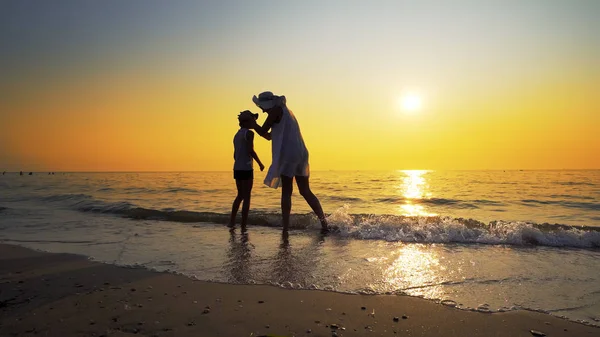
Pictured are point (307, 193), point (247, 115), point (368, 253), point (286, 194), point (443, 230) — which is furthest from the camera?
point (247, 115)

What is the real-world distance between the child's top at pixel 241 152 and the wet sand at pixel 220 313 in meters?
3.43

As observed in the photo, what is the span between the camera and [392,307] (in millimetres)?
2434

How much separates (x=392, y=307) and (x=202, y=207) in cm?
816

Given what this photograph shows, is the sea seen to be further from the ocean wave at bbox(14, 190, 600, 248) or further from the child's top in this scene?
the child's top

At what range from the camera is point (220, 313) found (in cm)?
229

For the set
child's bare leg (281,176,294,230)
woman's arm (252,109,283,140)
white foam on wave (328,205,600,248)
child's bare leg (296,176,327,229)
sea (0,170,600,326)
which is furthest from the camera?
child's bare leg (296,176,327,229)

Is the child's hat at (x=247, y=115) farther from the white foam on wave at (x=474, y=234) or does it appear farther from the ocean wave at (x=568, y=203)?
the ocean wave at (x=568, y=203)

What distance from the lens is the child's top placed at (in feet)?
20.5

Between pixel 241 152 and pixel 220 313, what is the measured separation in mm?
4210

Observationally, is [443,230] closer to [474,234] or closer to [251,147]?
[474,234]

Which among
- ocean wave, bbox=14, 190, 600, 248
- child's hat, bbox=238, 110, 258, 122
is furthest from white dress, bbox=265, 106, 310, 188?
ocean wave, bbox=14, 190, 600, 248

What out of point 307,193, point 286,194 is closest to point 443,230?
point 307,193

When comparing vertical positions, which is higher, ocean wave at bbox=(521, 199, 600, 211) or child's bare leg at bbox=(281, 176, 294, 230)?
child's bare leg at bbox=(281, 176, 294, 230)

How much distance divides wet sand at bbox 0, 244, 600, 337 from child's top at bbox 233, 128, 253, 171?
3426mm
